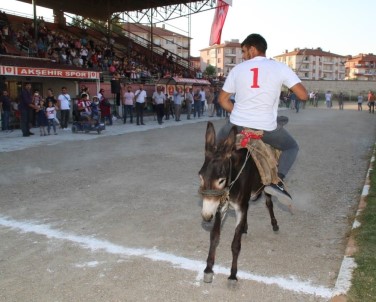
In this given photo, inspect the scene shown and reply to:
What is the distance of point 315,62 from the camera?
138m

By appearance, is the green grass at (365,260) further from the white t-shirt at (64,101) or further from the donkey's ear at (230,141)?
the white t-shirt at (64,101)

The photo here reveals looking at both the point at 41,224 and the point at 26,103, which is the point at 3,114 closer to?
the point at 26,103

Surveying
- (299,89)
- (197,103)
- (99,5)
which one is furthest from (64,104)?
(99,5)

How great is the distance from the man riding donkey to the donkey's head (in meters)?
0.50

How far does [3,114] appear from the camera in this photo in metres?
16.5

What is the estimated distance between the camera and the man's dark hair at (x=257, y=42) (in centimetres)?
398

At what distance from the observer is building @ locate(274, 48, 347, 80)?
434 ft

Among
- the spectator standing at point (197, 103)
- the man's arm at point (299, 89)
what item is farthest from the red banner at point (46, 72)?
the man's arm at point (299, 89)

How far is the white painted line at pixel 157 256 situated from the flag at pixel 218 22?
27.1 m

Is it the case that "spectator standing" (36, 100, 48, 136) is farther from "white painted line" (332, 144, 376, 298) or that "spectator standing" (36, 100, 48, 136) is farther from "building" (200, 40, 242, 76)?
"building" (200, 40, 242, 76)

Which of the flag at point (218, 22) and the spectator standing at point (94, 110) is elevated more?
the flag at point (218, 22)

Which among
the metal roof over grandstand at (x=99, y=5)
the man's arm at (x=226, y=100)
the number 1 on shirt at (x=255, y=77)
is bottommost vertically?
the man's arm at (x=226, y=100)

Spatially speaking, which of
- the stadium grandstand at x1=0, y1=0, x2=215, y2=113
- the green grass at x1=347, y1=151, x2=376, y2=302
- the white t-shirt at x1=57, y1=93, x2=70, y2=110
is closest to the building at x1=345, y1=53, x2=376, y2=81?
the stadium grandstand at x1=0, y1=0, x2=215, y2=113

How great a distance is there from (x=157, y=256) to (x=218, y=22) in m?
28.4
